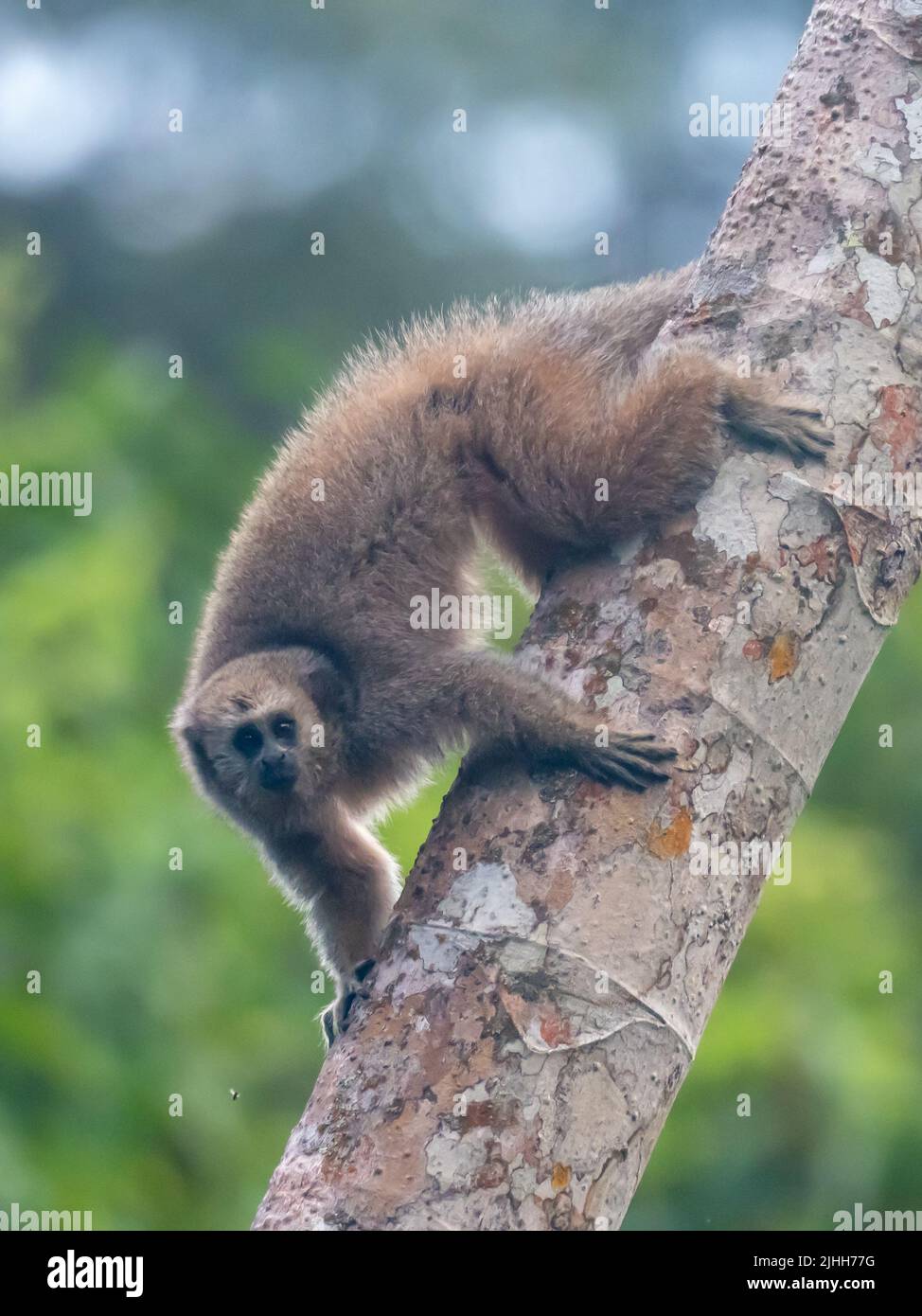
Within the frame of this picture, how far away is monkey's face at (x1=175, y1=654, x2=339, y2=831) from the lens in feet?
18.1

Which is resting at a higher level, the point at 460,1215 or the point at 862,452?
the point at 862,452

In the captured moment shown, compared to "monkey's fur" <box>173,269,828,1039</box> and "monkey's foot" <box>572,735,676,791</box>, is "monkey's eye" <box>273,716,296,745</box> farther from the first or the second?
"monkey's foot" <box>572,735,676,791</box>

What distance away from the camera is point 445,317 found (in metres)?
6.04

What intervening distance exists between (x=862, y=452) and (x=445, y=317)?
2.55 metres

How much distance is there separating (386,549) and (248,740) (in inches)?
36.1

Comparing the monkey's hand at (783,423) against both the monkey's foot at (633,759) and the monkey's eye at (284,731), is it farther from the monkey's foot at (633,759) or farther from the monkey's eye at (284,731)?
the monkey's eye at (284,731)

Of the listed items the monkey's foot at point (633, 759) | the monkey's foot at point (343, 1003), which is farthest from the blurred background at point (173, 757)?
the monkey's foot at point (633, 759)

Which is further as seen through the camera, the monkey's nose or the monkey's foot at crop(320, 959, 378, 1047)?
the monkey's nose

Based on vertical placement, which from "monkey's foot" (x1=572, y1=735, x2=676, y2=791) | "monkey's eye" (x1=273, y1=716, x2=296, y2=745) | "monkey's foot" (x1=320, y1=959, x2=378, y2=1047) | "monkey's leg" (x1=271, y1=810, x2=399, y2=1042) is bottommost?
"monkey's foot" (x1=320, y1=959, x2=378, y2=1047)

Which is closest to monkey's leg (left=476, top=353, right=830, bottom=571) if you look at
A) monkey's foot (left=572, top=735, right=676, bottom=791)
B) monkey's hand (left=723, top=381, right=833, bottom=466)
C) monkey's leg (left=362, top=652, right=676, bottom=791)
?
monkey's hand (left=723, top=381, right=833, bottom=466)

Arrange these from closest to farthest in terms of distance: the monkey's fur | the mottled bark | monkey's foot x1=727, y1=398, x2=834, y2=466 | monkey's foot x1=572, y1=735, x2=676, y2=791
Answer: the mottled bark → monkey's foot x1=572, y1=735, x2=676, y2=791 → monkey's foot x1=727, y1=398, x2=834, y2=466 → the monkey's fur

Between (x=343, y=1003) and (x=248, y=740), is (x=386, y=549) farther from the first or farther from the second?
(x=343, y=1003)

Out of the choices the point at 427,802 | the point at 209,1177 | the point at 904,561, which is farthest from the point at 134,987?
the point at 904,561

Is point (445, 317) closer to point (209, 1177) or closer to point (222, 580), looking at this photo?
point (222, 580)
